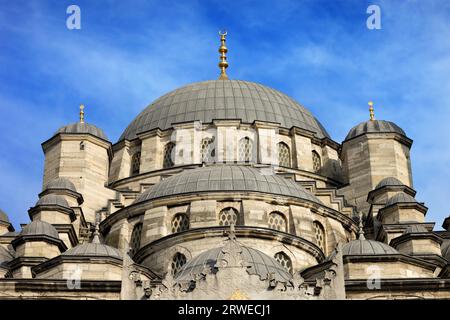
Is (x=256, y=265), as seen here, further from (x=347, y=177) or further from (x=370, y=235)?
(x=347, y=177)

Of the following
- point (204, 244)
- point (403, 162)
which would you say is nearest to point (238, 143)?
point (403, 162)

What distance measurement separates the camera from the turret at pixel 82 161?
49.3m

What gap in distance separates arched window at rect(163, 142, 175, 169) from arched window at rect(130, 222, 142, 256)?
26.7ft

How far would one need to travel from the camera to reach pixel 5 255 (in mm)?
41906

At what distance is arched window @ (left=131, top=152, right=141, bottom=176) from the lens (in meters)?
52.1

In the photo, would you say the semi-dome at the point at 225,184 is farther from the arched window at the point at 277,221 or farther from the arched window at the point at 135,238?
the arched window at the point at 135,238

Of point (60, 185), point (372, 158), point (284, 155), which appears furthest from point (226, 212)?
point (372, 158)

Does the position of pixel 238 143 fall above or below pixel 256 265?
above

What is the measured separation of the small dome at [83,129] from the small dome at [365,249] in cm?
1702

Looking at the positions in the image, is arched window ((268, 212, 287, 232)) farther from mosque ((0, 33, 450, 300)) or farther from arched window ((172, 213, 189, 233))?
arched window ((172, 213, 189, 233))

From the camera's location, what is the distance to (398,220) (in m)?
44.2

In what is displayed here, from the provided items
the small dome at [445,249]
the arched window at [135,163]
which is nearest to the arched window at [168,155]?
the arched window at [135,163]

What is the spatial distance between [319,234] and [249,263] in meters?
9.62
